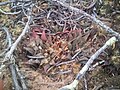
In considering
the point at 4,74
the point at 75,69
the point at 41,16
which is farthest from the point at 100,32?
the point at 4,74

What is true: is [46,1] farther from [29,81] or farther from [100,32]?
[29,81]

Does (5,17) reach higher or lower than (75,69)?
higher

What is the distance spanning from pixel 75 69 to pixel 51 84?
15 cm

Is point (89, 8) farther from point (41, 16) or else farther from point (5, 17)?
point (5, 17)

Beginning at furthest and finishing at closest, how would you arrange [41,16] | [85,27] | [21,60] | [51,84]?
1. [41,16]
2. [85,27]
3. [21,60]
4. [51,84]

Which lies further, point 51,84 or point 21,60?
point 21,60

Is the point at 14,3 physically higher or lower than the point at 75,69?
higher

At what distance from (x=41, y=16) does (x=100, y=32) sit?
0.43m

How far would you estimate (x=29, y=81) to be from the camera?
1.79 metres

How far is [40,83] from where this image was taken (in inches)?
70.3

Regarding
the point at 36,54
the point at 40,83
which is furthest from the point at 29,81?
the point at 36,54

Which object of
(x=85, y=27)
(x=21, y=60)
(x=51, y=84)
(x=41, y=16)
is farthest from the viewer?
(x=41, y=16)


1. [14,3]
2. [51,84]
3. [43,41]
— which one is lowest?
[51,84]

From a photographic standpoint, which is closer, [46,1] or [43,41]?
[43,41]
